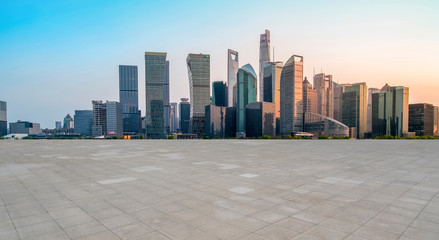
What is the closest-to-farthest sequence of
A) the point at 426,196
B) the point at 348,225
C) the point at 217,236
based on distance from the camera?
1. the point at 217,236
2. the point at 348,225
3. the point at 426,196

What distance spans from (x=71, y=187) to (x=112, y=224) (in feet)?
16.0

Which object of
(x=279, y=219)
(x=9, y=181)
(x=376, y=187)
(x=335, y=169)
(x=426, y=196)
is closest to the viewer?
(x=279, y=219)

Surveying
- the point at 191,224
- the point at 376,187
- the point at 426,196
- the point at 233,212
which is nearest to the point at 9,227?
the point at 191,224

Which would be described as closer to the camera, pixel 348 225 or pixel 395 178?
pixel 348 225

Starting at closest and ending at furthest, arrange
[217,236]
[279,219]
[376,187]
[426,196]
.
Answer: [217,236] < [279,219] < [426,196] < [376,187]

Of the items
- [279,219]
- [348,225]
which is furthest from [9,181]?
[348,225]

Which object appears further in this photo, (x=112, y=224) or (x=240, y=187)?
(x=240, y=187)

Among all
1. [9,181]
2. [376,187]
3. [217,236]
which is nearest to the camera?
[217,236]

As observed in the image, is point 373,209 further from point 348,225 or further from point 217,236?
point 217,236

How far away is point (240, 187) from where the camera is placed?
8.88 m

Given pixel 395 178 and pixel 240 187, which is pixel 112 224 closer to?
pixel 240 187

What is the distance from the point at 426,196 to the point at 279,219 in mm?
5949

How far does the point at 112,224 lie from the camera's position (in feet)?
18.2

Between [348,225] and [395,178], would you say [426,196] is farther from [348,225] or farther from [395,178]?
[348,225]
